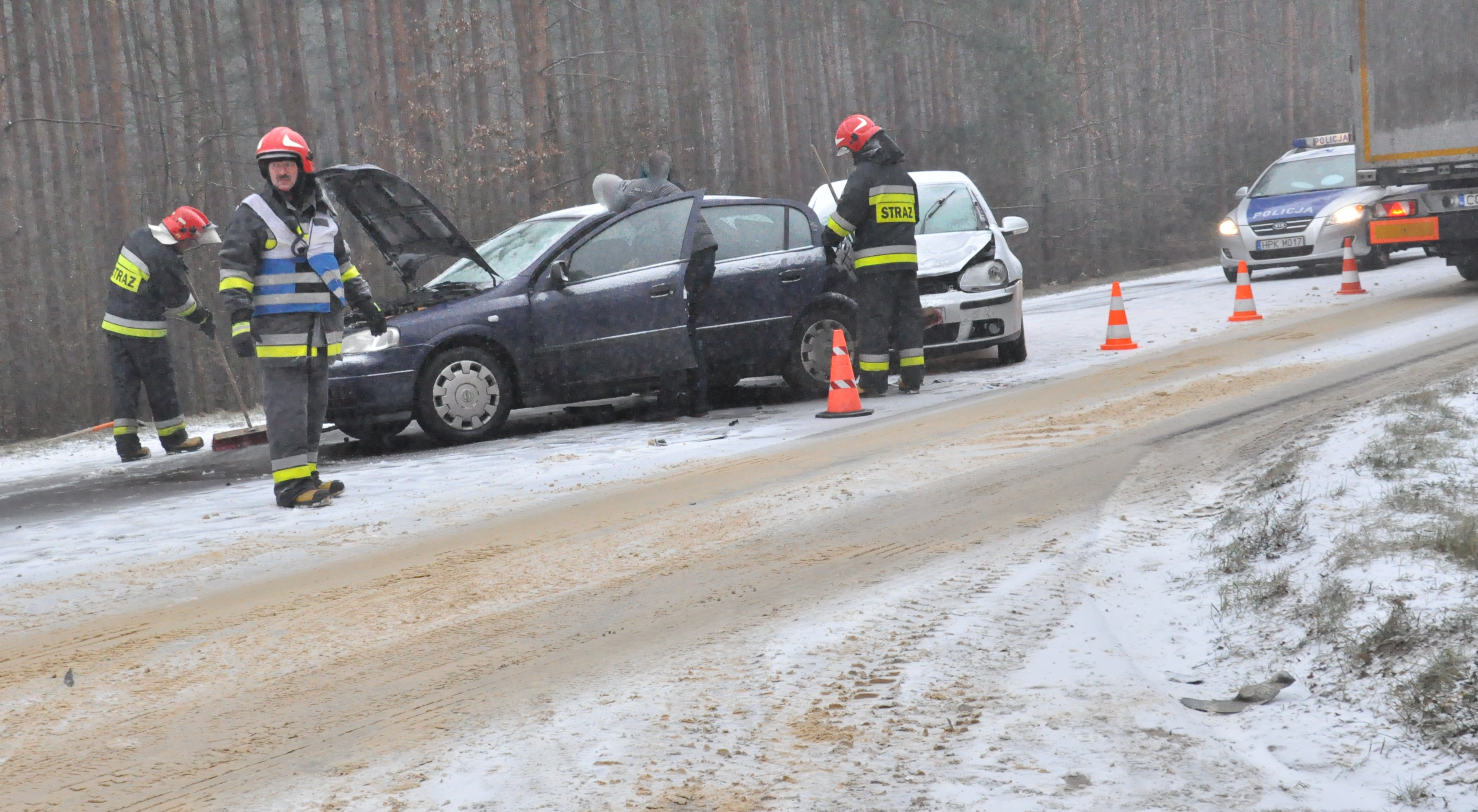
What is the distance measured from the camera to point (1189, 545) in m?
5.33

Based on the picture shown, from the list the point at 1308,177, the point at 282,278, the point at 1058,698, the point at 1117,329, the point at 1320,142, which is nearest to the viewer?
the point at 1058,698

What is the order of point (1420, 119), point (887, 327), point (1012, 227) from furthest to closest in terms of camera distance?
point (1420, 119)
point (1012, 227)
point (887, 327)

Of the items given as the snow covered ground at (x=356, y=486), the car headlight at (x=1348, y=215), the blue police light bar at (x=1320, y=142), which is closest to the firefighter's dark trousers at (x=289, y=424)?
the snow covered ground at (x=356, y=486)

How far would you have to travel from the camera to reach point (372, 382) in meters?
9.01

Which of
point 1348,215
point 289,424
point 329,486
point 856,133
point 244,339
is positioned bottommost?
point 329,486

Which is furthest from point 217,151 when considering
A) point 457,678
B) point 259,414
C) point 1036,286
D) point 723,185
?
point 1036,286

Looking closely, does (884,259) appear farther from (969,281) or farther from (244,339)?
(244,339)

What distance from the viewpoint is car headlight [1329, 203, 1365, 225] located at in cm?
1722

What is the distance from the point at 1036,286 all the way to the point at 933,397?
14721 mm

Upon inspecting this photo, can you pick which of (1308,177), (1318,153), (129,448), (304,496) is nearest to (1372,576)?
(304,496)

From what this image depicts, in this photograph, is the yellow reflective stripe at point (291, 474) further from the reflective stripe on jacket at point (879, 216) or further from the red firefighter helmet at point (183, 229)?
the reflective stripe on jacket at point (879, 216)

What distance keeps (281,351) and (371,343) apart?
66.5 inches

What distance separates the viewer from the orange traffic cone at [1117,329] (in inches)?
488

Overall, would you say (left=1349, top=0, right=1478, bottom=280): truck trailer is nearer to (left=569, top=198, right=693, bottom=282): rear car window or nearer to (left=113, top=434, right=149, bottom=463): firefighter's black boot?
(left=569, top=198, right=693, bottom=282): rear car window
